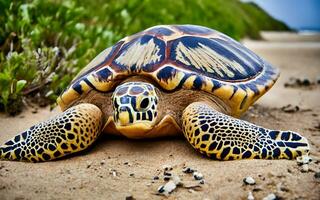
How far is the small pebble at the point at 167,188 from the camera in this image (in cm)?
194

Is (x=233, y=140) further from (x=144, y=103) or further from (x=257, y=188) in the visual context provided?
(x=144, y=103)

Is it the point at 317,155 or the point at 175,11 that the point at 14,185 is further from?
the point at 175,11

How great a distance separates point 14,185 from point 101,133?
0.87 m

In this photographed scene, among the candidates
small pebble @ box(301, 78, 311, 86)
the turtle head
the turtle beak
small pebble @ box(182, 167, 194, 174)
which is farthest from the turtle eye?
small pebble @ box(301, 78, 311, 86)

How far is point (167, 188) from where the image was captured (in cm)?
196

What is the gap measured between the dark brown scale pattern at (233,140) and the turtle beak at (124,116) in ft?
1.20

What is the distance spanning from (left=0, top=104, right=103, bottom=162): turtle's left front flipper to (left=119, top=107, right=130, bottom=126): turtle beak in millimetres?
284

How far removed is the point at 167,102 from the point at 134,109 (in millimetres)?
334

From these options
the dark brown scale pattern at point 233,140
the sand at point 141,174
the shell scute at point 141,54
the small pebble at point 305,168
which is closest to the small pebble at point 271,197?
the sand at point 141,174

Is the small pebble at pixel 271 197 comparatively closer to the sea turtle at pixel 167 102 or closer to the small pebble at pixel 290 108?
the sea turtle at pixel 167 102

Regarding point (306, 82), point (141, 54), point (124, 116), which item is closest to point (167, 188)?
point (124, 116)

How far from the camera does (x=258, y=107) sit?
4.08m

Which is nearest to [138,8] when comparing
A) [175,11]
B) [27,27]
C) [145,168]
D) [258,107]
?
[27,27]

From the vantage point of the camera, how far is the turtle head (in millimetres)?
2404
